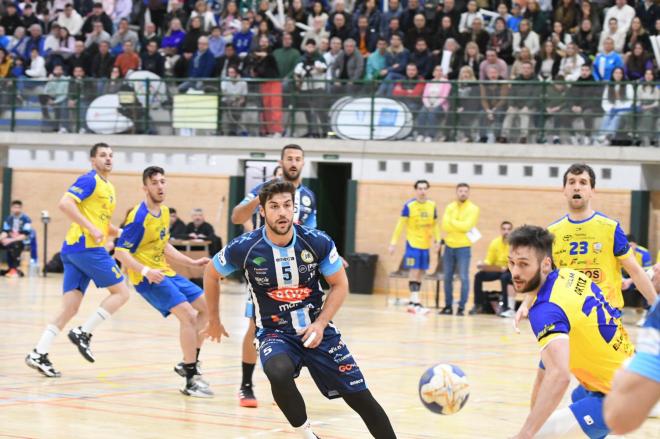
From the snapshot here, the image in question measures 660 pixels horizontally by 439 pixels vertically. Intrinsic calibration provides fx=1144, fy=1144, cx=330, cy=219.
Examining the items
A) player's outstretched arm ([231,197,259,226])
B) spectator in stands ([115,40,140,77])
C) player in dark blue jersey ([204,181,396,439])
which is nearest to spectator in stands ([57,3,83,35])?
spectator in stands ([115,40,140,77])

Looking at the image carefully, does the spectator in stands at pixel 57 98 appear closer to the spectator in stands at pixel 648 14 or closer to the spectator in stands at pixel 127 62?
the spectator in stands at pixel 127 62

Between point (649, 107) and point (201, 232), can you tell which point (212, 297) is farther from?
point (201, 232)

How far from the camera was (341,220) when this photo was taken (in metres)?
25.9

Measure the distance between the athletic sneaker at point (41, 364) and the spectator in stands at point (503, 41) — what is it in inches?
563

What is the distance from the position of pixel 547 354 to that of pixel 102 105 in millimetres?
21844

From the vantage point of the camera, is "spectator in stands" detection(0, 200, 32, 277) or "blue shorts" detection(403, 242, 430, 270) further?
"spectator in stands" detection(0, 200, 32, 277)

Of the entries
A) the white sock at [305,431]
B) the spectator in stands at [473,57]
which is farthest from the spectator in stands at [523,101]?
the white sock at [305,431]

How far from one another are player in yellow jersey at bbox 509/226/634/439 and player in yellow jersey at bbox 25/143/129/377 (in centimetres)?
593

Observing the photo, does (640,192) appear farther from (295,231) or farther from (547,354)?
(547,354)

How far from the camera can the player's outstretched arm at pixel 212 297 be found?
23.9 ft

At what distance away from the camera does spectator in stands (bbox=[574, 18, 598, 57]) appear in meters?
22.5

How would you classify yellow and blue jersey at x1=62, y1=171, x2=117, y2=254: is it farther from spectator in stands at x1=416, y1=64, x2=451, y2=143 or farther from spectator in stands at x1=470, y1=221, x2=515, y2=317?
spectator in stands at x1=416, y1=64, x2=451, y2=143

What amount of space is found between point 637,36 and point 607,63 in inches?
33.2

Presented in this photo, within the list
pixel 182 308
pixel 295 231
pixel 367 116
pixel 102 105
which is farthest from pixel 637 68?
pixel 295 231
